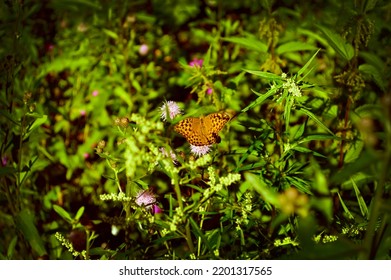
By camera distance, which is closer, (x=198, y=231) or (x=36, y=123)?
(x=198, y=231)

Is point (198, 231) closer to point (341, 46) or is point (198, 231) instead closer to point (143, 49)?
point (341, 46)

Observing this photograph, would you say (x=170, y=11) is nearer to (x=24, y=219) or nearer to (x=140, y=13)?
(x=140, y=13)

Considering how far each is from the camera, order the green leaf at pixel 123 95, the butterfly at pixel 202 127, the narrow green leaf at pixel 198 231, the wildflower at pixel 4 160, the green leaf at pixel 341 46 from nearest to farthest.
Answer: the narrow green leaf at pixel 198 231 < the butterfly at pixel 202 127 < the green leaf at pixel 341 46 < the wildflower at pixel 4 160 < the green leaf at pixel 123 95

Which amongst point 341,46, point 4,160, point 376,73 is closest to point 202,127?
point 341,46

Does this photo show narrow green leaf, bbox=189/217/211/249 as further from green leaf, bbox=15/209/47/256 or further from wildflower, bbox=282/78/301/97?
Answer: green leaf, bbox=15/209/47/256

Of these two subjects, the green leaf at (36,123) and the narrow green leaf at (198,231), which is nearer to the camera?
the narrow green leaf at (198,231)

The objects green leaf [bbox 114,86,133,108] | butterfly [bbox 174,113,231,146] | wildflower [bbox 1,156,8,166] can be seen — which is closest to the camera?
butterfly [bbox 174,113,231,146]

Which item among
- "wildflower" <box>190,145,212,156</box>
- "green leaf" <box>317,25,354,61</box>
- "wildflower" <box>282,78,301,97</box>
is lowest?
"wildflower" <box>190,145,212,156</box>

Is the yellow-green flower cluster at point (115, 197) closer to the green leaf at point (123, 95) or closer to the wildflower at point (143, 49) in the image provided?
the green leaf at point (123, 95)

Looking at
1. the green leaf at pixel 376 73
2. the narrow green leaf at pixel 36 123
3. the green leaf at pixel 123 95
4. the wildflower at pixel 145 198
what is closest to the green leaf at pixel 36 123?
the narrow green leaf at pixel 36 123

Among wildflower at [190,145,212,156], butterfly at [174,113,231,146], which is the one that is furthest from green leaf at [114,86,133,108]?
butterfly at [174,113,231,146]
